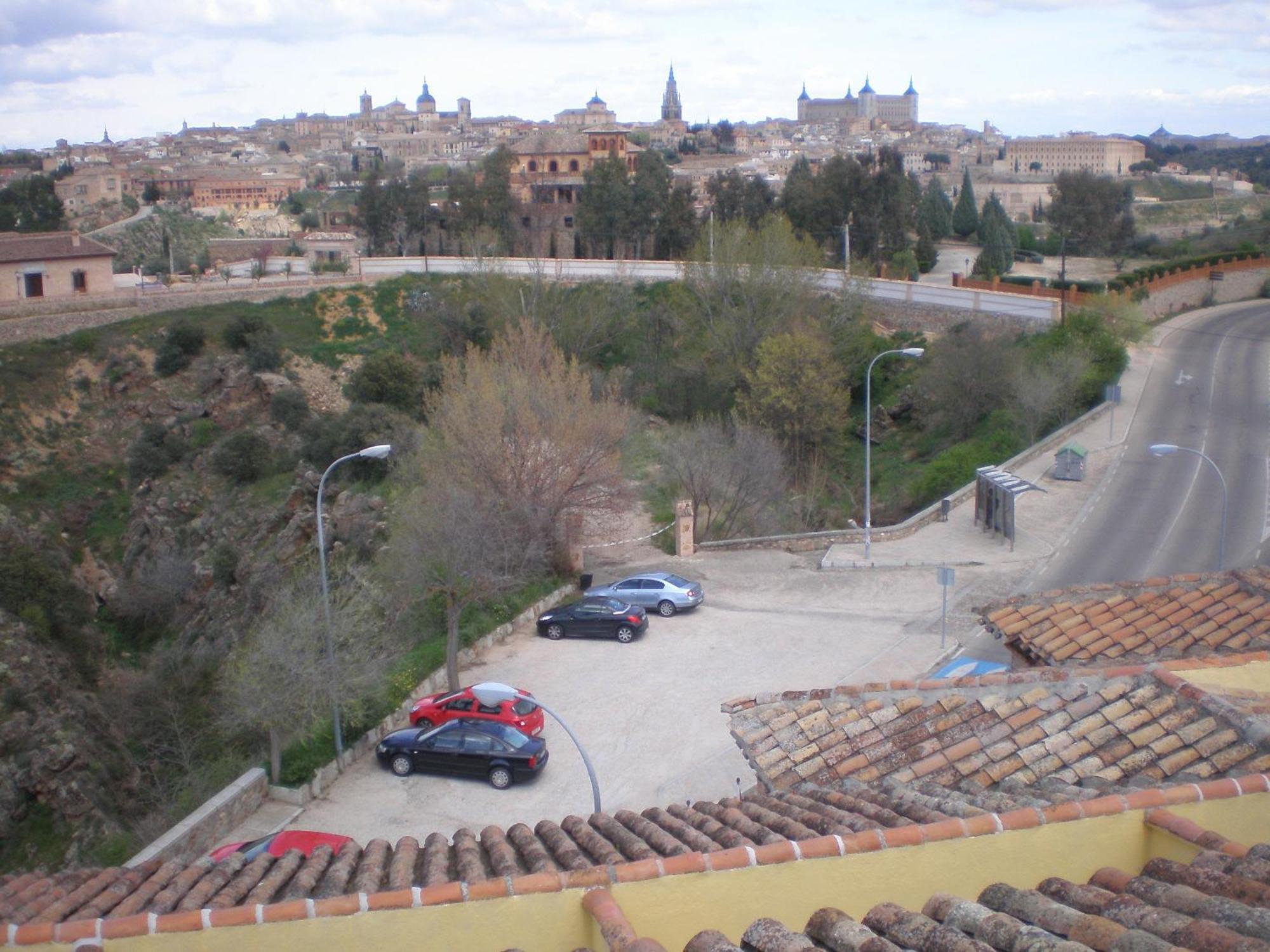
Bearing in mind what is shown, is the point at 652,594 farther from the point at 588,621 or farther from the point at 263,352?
the point at 263,352

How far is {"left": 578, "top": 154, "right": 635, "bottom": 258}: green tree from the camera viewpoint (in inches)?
2183

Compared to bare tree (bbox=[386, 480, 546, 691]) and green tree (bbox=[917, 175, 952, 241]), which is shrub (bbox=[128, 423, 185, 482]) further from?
green tree (bbox=[917, 175, 952, 241])

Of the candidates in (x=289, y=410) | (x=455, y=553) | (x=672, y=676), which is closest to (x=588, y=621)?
(x=672, y=676)

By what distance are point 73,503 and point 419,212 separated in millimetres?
28423

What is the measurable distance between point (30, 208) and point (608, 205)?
33586 millimetres

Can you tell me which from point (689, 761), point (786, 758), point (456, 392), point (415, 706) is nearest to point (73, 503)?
point (456, 392)

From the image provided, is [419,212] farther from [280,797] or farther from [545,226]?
[280,797]

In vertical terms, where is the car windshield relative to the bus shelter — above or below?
below

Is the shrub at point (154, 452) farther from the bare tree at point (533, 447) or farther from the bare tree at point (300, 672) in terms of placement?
the bare tree at point (300, 672)

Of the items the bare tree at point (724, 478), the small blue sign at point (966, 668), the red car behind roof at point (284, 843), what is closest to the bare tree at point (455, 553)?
the red car behind roof at point (284, 843)

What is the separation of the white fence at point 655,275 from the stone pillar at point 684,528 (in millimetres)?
17478

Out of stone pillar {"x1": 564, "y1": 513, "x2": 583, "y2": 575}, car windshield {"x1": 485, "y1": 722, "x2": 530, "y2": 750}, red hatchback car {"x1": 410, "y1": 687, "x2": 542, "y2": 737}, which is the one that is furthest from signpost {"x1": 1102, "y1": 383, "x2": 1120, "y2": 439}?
car windshield {"x1": 485, "y1": 722, "x2": 530, "y2": 750}

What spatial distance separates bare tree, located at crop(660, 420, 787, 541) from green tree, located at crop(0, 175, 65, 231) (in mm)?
48378

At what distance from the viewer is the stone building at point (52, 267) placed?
41156 mm
